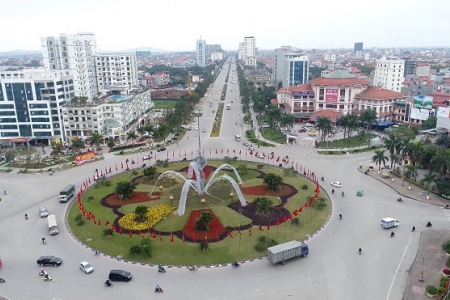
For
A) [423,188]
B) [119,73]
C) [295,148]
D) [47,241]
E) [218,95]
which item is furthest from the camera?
[218,95]

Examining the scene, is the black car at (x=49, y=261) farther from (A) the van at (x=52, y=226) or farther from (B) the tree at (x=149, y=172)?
(B) the tree at (x=149, y=172)

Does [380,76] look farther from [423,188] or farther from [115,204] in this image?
[115,204]

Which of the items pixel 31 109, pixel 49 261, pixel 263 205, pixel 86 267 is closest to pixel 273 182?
pixel 263 205

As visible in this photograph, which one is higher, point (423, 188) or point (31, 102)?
point (31, 102)

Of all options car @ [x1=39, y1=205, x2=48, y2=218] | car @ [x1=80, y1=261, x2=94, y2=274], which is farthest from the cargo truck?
car @ [x1=39, y1=205, x2=48, y2=218]

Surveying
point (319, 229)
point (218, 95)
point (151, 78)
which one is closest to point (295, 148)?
point (319, 229)

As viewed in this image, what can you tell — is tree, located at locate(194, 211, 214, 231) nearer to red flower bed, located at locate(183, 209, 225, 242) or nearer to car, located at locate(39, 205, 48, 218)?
red flower bed, located at locate(183, 209, 225, 242)

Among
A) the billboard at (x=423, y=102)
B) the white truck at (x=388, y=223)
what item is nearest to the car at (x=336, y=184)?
the white truck at (x=388, y=223)
